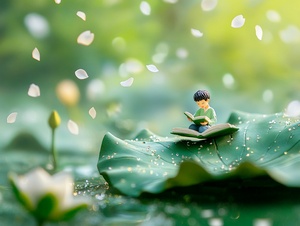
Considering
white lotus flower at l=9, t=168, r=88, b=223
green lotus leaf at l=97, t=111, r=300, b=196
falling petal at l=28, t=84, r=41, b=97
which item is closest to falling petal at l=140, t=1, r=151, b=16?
falling petal at l=28, t=84, r=41, b=97

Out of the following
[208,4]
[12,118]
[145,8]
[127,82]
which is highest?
[208,4]

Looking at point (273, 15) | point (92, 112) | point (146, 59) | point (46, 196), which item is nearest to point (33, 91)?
point (92, 112)

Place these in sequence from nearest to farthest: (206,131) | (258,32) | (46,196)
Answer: (46,196) → (206,131) → (258,32)

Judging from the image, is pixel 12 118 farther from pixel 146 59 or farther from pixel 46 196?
pixel 46 196

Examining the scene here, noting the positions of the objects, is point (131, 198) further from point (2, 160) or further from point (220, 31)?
point (220, 31)

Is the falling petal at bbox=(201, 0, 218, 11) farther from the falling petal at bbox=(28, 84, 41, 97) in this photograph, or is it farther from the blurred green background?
the falling petal at bbox=(28, 84, 41, 97)

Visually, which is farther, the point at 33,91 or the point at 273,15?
the point at 273,15
